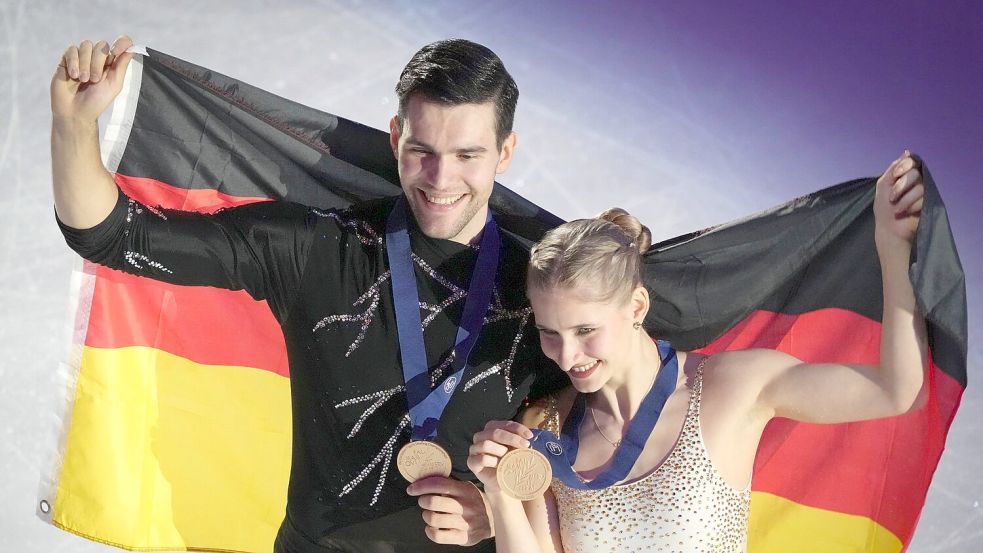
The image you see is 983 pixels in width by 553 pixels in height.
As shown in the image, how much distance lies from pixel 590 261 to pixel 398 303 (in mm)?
456

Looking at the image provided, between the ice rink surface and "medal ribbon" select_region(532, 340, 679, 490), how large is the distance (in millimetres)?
1820

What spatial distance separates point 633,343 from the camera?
2.25m

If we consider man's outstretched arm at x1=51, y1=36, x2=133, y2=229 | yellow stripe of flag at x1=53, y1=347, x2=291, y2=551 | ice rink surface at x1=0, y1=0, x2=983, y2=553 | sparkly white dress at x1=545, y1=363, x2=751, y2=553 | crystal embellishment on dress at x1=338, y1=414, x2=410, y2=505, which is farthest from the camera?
ice rink surface at x1=0, y1=0, x2=983, y2=553

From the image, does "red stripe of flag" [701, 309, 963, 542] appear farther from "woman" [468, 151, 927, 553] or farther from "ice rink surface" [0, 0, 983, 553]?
"ice rink surface" [0, 0, 983, 553]

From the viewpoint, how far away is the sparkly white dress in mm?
2197

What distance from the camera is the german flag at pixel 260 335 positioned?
8.29 feet

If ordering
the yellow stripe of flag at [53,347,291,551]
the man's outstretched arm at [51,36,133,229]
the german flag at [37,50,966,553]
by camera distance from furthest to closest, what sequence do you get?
the yellow stripe of flag at [53,347,291,551] → the german flag at [37,50,966,553] → the man's outstretched arm at [51,36,133,229]

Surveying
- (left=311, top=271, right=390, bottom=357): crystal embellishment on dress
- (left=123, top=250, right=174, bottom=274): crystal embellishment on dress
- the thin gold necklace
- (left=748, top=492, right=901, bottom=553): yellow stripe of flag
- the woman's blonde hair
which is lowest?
(left=748, top=492, right=901, bottom=553): yellow stripe of flag

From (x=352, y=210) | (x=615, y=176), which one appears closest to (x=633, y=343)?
(x=352, y=210)

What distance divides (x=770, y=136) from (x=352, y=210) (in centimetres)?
199

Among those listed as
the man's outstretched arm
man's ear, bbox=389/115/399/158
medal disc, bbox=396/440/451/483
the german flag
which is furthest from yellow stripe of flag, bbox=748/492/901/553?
the man's outstretched arm

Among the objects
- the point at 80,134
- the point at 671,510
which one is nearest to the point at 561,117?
the point at 671,510

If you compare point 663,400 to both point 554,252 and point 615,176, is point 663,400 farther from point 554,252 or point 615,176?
point 615,176

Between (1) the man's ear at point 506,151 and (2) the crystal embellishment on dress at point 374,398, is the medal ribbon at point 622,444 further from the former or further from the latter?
(1) the man's ear at point 506,151
